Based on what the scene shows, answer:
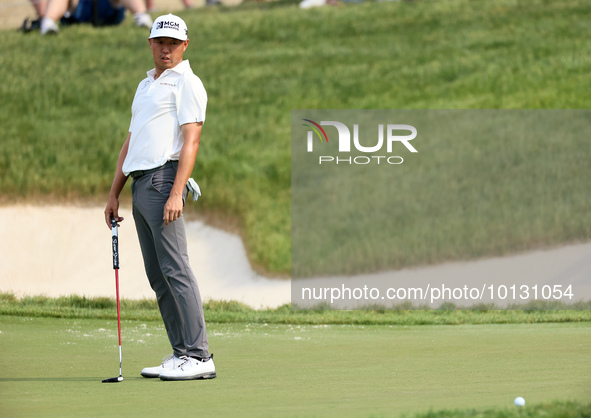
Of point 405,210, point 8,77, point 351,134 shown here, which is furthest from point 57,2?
point 405,210

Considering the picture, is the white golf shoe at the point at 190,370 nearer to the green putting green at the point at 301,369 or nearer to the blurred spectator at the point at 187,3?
the green putting green at the point at 301,369

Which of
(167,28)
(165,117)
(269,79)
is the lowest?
(165,117)

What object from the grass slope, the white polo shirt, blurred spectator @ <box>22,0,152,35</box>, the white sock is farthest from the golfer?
the white sock

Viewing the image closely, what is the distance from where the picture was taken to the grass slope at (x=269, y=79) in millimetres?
7391

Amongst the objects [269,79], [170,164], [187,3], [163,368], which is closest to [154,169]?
[170,164]

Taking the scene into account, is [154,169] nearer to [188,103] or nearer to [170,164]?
[170,164]

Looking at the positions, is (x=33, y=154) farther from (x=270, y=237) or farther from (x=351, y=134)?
(x=351, y=134)

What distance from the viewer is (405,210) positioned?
286 inches

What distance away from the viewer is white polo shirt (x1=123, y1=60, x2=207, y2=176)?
2.95 metres

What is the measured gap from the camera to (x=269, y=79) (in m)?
8.47
